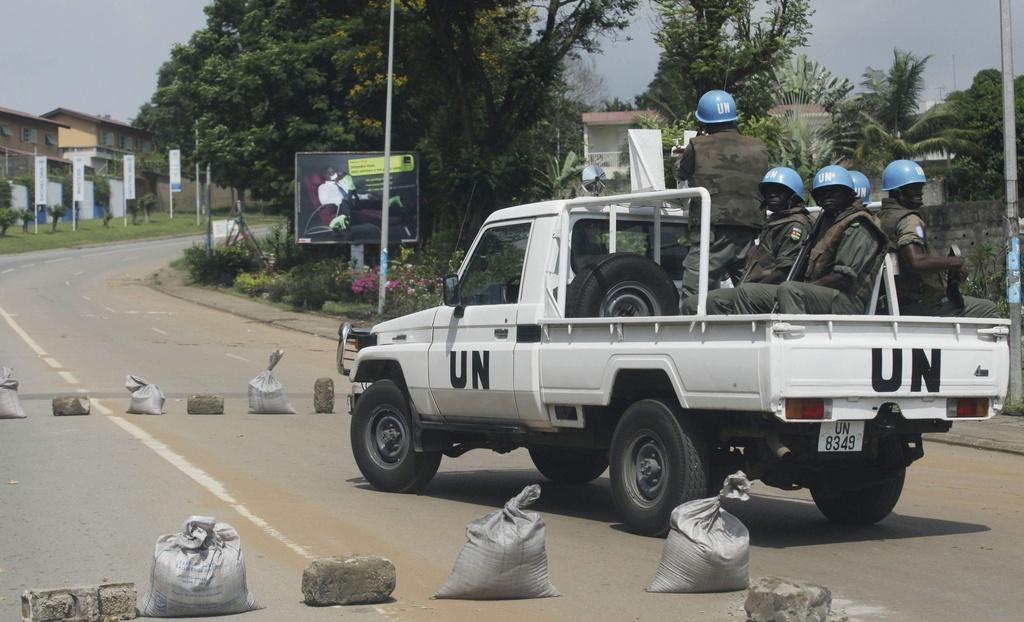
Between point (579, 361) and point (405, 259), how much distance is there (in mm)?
31257

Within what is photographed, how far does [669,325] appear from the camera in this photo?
7.97 meters

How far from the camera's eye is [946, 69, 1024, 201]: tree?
46.6 meters

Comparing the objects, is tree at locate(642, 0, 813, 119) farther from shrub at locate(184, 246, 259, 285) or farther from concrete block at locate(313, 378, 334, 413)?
shrub at locate(184, 246, 259, 285)

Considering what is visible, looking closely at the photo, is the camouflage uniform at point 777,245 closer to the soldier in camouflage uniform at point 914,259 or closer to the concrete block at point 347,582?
the soldier in camouflage uniform at point 914,259

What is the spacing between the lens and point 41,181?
7488cm

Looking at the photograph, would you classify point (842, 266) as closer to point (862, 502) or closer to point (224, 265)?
point (862, 502)

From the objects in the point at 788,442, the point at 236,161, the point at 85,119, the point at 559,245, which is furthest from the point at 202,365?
the point at 85,119

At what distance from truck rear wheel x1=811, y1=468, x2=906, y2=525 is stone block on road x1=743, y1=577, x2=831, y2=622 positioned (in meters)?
3.08

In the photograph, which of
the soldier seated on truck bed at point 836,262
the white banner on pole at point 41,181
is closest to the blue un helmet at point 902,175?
the soldier seated on truck bed at point 836,262

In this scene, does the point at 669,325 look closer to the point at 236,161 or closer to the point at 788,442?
the point at 788,442

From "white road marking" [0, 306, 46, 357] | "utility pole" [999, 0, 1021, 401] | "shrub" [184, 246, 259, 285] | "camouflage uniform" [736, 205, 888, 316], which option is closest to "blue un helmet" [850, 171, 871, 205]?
"camouflage uniform" [736, 205, 888, 316]

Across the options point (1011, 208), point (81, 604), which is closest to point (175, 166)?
point (1011, 208)

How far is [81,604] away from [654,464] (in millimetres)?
3764

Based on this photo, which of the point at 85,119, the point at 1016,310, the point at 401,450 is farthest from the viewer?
the point at 85,119
